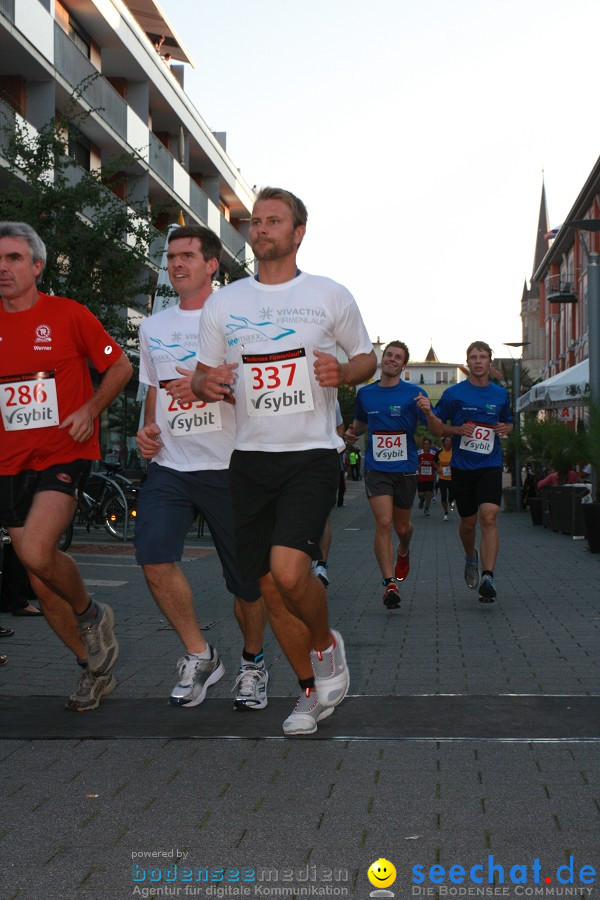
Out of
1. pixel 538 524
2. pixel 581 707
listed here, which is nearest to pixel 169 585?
pixel 581 707

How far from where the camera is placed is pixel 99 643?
223 inches

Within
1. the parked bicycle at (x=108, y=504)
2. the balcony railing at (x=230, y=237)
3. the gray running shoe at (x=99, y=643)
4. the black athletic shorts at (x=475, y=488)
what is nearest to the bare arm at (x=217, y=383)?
the gray running shoe at (x=99, y=643)

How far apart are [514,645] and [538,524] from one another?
16.5 metres

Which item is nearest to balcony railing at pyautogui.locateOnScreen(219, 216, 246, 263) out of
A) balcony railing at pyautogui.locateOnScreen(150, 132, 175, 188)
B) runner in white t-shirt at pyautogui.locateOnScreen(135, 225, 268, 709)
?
balcony railing at pyautogui.locateOnScreen(150, 132, 175, 188)

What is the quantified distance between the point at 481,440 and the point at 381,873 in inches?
272

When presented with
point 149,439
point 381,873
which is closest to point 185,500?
point 149,439

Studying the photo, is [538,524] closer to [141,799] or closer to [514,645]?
[514,645]

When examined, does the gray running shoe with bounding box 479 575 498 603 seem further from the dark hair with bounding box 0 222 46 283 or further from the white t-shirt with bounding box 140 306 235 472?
the dark hair with bounding box 0 222 46 283

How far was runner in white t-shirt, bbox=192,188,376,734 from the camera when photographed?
4.96 metres

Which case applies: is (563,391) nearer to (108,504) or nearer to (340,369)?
(108,504)

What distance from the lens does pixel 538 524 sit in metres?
23.8

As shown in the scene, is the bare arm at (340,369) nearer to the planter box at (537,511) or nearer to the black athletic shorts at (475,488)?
the black athletic shorts at (475,488)

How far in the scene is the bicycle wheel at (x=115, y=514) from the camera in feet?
55.8

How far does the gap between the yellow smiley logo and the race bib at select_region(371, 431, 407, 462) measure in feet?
Result: 21.6
